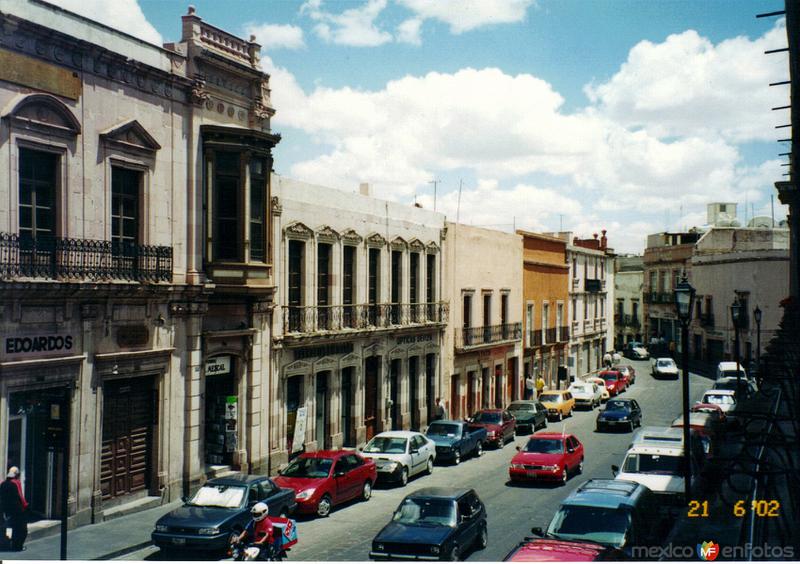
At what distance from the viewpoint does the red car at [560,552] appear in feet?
39.7

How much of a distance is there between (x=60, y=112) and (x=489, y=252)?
26917 millimetres

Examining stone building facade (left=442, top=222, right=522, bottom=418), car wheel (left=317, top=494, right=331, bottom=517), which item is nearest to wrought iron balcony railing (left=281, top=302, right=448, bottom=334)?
stone building facade (left=442, top=222, right=522, bottom=418)

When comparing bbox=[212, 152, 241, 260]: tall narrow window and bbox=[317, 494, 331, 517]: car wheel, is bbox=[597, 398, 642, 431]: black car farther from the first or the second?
bbox=[212, 152, 241, 260]: tall narrow window

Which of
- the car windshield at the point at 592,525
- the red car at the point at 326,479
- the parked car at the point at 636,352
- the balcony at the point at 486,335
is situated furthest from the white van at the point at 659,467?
the parked car at the point at 636,352

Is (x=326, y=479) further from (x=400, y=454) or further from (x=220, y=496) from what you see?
(x=400, y=454)

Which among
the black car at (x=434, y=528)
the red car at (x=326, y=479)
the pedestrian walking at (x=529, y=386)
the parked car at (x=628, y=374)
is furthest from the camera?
the parked car at (x=628, y=374)

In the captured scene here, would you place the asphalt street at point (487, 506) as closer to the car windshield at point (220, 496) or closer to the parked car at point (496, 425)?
the parked car at point (496, 425)

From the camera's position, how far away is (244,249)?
22.8 metres

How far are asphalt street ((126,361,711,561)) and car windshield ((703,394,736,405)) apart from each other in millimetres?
3779

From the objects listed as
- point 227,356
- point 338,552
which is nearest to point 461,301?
point 227,356

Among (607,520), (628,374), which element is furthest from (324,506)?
(628,374)

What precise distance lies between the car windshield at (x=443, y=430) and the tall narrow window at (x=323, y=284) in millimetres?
5182

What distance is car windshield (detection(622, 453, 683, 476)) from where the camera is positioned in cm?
1981

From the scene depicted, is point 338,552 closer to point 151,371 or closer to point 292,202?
point 151,371
